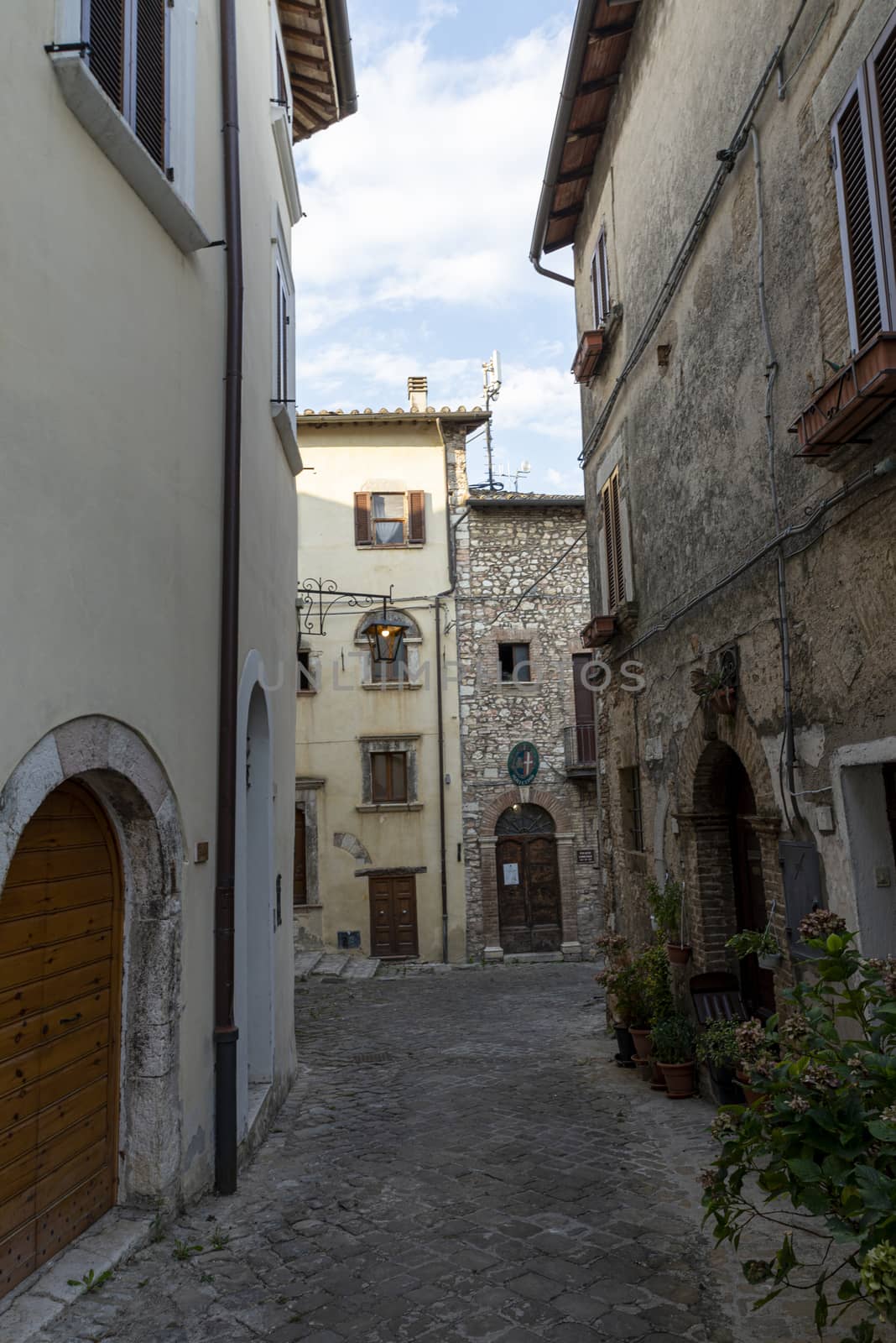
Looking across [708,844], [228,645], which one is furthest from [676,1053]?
[228,645]

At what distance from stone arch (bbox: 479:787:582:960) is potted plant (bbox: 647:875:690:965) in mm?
10529

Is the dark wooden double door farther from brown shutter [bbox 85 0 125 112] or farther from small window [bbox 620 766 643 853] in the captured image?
brown shutter [bbox 85 0 125 112]

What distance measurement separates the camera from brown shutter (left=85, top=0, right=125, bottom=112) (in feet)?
13.0

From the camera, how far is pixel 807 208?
488 centimetres

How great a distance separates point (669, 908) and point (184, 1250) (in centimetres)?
455

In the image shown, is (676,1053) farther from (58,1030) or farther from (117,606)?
(117,606)

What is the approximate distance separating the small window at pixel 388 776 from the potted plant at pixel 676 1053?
11.6 m

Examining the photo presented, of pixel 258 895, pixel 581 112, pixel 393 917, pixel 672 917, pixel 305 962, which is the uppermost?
pixel 581 112

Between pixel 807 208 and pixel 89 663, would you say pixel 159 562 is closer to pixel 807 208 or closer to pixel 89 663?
pixel 89 663

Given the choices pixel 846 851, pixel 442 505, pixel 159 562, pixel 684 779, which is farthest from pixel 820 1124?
pixel 442 505

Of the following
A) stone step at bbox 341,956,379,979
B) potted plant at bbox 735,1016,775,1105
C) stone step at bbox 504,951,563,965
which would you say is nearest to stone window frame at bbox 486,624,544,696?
stone step at bbox 504,951,563,965

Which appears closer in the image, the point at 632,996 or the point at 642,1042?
the point at 642,1042


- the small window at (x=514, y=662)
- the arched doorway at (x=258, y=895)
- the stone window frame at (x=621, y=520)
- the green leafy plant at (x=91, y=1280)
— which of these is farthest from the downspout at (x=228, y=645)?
the small window at (x=514, y=662)

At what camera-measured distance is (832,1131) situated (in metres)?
2.62
